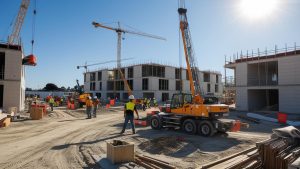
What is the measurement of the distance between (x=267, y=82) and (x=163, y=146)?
25616 mm

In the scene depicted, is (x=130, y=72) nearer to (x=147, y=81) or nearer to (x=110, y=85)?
(x=147, y=81)

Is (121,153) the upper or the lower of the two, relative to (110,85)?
lower

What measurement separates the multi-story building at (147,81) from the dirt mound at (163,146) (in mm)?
35041

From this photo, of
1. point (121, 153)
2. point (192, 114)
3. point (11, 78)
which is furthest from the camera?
point (11, 78)

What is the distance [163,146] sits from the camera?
33.6ft

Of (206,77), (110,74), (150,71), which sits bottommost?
(206,77)

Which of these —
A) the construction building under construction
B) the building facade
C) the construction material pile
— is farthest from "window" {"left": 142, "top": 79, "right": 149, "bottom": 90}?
the construction material pile

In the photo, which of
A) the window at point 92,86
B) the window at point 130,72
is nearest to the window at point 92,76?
the window at point 92,86

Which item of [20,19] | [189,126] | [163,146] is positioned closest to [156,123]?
[189,126]

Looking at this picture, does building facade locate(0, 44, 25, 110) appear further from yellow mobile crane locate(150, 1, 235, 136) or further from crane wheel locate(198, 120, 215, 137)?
crane wheel locate(198, 120, 215, 137)

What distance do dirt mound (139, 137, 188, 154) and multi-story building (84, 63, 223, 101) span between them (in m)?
35.0

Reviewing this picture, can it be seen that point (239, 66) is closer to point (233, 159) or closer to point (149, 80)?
point (149, 80)

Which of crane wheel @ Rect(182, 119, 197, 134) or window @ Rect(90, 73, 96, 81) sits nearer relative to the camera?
crane wheel @ Rect(182, 119, 197, 134)

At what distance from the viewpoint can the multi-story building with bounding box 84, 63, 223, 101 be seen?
5166 centimetres
